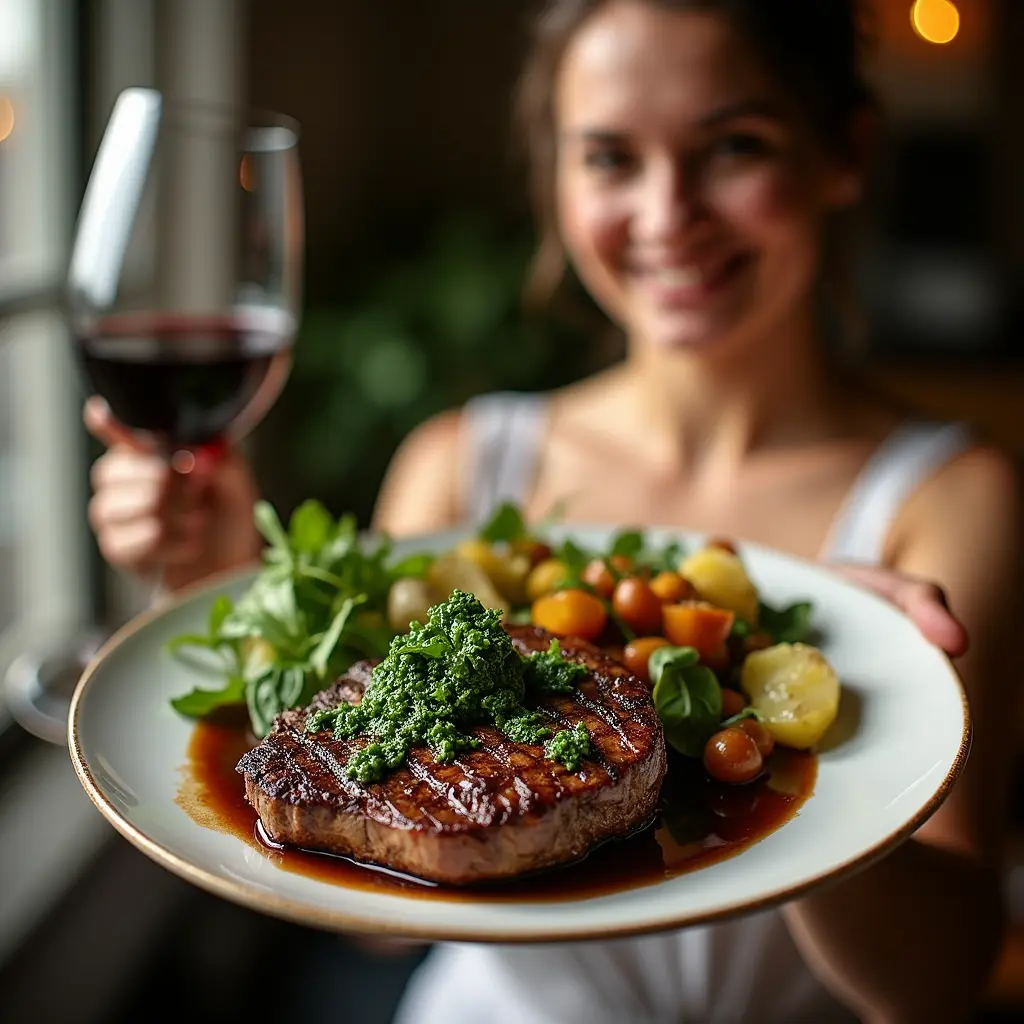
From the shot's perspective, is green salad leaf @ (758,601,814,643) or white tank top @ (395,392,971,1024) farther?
white tank top @ (395,392,971,1024)

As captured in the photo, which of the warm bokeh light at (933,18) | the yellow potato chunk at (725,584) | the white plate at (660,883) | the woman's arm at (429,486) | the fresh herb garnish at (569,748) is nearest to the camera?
the white plate at (660,883)

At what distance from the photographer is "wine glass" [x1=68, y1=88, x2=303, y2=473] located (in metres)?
1.51

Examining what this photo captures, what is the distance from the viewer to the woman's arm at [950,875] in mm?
1435

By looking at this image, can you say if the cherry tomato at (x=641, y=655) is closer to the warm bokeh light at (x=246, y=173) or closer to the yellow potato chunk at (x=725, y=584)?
the yellow potato chunk at (x=725, y=584)

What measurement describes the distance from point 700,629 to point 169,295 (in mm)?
1002

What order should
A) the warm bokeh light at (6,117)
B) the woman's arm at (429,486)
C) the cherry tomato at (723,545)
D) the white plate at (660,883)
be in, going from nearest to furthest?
the white plate at (660,883) < the cherry tomato at (723,545) < the woman's arm at (429,486) < the warm bokeh light at (6,117)

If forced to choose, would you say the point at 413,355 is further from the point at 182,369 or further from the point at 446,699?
the point at 446,699

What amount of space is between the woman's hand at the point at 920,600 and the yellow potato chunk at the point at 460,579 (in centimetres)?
45

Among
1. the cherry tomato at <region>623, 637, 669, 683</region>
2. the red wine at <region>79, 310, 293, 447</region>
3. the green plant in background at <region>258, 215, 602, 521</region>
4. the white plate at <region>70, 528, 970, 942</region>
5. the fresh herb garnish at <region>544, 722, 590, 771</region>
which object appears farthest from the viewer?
the green plant in background at <region>258, 215, 602, 521</region>

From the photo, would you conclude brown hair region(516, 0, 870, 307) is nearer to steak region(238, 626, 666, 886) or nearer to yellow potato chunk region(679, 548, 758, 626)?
yellow potato chunk region(679, 548, 758, 626)

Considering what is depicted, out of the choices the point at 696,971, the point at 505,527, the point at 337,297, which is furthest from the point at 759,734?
the point at 337,297

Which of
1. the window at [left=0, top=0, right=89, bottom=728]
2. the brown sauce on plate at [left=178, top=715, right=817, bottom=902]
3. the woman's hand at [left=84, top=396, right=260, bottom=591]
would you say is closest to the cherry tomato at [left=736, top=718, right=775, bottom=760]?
the brown sauce on plate at [left=178, top=715, right=817, bottom=902]

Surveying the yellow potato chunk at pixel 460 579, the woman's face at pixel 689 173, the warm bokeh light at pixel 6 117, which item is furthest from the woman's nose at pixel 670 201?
the warm bokeh light at pixel 6 117

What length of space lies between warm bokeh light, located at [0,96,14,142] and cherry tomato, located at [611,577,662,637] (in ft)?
7.49
